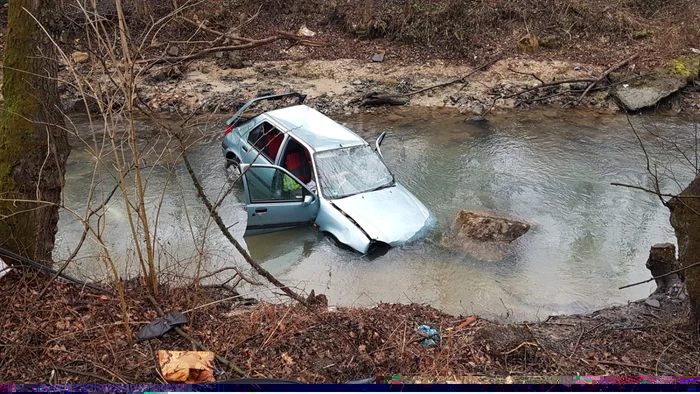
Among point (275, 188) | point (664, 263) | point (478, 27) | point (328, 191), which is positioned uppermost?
point (275, 188)

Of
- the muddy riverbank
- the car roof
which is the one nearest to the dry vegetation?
the muddy riverbank

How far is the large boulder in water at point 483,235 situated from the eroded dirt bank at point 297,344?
3.00m

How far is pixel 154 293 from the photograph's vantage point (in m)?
5.41

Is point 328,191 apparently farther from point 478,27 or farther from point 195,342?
point 478,27

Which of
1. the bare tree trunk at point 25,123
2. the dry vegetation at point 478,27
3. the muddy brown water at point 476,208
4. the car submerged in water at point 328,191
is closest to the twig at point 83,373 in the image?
the muddy brown water at point 476,208

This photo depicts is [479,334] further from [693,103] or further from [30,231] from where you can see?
[693,103]

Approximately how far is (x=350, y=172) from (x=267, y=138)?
5.75ft

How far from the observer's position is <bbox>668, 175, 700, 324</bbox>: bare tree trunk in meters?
5.55

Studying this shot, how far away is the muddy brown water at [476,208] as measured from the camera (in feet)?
25.9

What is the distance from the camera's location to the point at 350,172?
29.4 feet

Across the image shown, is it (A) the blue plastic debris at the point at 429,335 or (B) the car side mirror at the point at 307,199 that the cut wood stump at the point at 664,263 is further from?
(B) the car side mirror at the point at 307,199

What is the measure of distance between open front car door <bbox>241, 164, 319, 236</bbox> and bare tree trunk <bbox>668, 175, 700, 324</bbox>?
486cm

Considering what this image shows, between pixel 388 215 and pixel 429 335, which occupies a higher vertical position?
pixel 429 335

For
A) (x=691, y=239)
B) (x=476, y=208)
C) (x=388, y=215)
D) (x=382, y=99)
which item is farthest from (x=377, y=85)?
(x=691, y=239)
